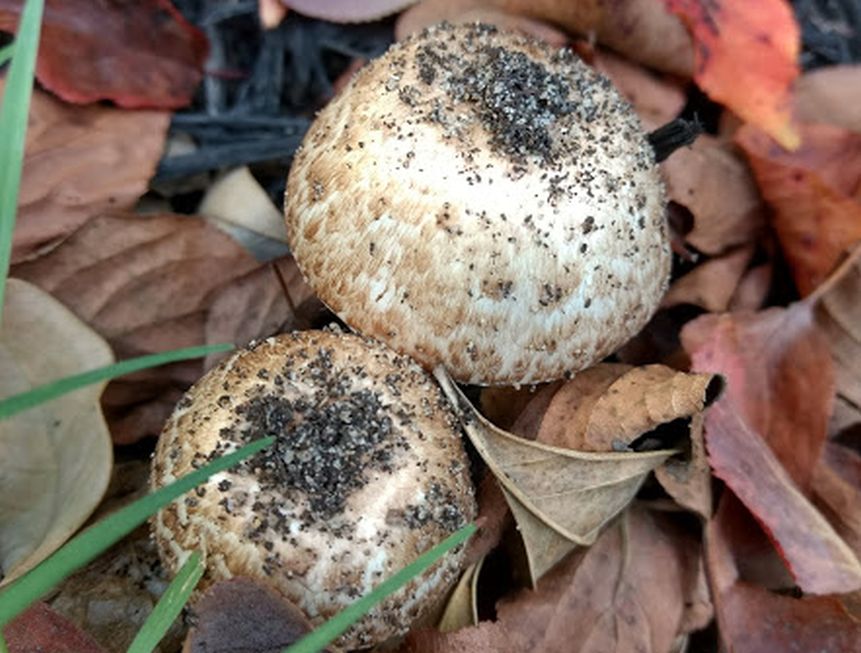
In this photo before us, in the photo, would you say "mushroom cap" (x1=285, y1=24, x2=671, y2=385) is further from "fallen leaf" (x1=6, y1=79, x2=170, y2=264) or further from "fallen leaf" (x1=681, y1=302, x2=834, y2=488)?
"fallen leaf" (x1=6, y1=79, x2=170, y2=264)

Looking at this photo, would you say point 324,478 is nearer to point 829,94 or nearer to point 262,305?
point 262,305

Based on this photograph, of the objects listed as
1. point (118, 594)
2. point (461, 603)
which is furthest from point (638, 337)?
point (118, 594)

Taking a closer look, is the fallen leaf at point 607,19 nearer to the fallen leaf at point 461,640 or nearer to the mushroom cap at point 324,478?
the mushroom cap at point 324,478

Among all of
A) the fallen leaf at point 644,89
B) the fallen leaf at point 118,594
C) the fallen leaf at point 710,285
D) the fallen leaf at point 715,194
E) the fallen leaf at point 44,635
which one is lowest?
the fallen leaf at point 118,594

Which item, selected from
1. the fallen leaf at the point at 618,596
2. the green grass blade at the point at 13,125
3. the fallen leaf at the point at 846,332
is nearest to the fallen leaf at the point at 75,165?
the green grass blade at the point at 13,125

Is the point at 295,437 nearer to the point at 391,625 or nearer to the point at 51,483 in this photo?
the point at 391,625

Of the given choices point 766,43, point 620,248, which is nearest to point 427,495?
point 620,248
